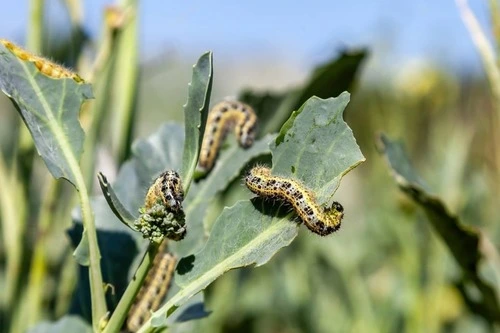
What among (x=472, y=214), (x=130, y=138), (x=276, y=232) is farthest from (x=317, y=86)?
(x=472, y=214)

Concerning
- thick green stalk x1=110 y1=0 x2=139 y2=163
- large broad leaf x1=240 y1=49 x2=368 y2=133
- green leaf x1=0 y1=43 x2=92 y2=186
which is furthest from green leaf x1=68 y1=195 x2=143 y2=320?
large broad leaf x1=240 y1=49 x2=368 y2=133

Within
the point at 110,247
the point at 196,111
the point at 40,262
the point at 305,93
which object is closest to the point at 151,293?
the point at 110,247

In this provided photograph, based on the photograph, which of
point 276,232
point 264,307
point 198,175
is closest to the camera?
point 276,232

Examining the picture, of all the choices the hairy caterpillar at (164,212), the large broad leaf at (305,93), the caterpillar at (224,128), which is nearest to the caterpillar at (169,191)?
the hairy caterpillar at (164,212)

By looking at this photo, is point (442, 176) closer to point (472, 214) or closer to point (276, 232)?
point (472, 214)

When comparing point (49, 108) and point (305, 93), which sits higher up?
point (49, 108)

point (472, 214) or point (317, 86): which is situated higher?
point (317, 86)

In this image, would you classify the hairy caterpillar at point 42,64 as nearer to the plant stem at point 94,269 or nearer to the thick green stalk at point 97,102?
the plant stem at point 94,269

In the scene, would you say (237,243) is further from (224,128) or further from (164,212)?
(224,128)
